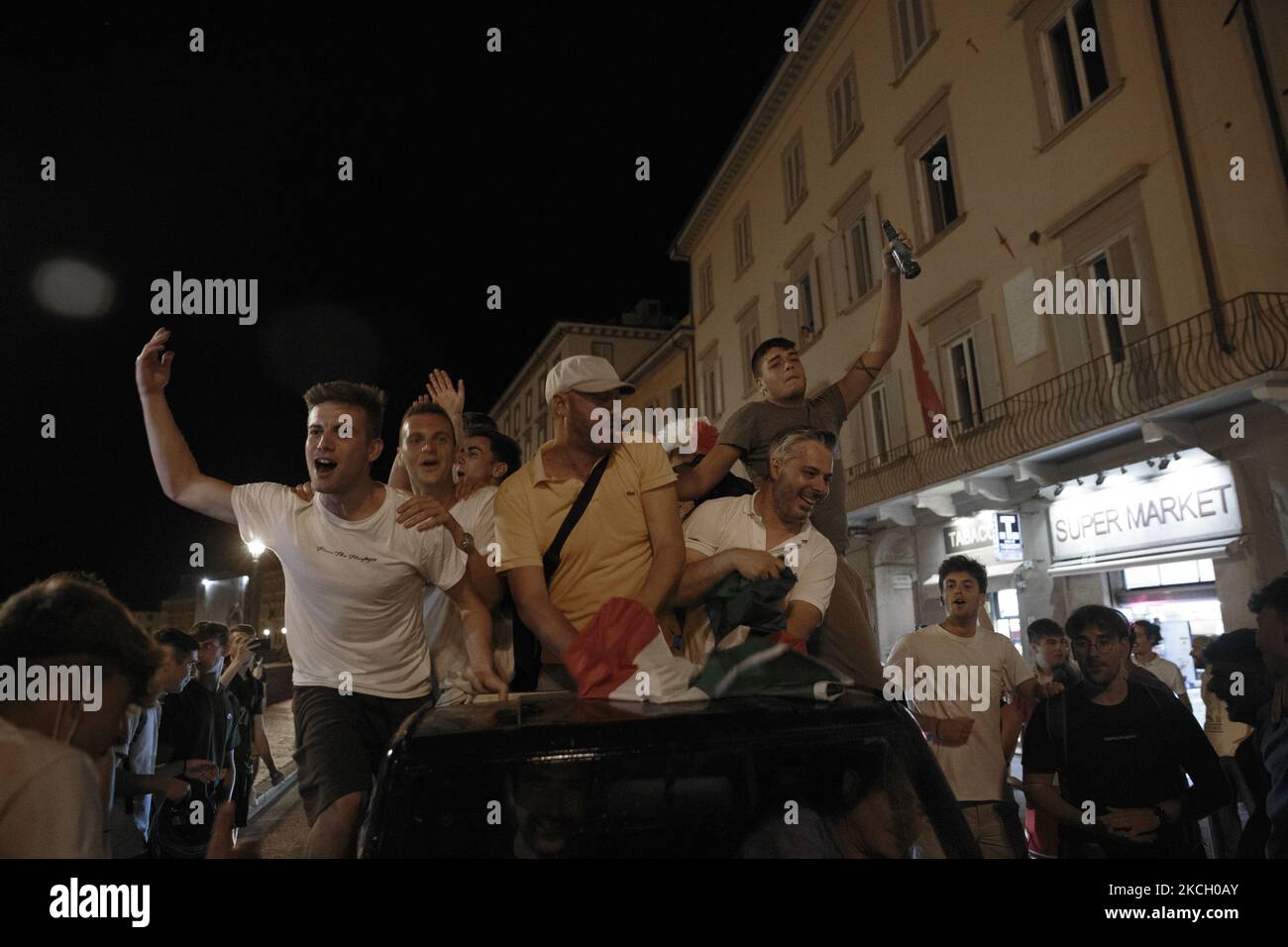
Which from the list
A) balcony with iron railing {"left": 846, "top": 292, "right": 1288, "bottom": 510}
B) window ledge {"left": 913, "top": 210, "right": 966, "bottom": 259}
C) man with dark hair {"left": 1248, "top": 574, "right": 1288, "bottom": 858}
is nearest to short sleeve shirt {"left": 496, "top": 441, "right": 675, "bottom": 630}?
man with dark hair {"left": 1248, "top": 574, "right": 1288, "bottom": 858}

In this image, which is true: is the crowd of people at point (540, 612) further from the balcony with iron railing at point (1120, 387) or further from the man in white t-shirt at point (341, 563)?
the balcony with iron railing at point (1120, 387)

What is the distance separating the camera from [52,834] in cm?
132

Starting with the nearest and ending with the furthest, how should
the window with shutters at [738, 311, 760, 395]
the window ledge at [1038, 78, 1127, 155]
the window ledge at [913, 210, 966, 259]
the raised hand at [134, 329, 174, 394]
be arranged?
the raised hand at [134, 329, 174, 394]
the window ledge at [1038, 78, 1127, 155]
the window ledge at [913, 210, 966, 259]
the window with shutters at [738, 311, 760, 395]

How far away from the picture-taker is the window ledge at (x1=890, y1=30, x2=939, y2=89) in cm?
1450

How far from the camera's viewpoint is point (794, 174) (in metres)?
19.9

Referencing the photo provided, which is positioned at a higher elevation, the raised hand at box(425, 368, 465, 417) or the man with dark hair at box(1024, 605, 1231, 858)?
the raised hand at box(425, 368, 465, 417)

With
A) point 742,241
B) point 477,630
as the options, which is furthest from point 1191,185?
point 742,241

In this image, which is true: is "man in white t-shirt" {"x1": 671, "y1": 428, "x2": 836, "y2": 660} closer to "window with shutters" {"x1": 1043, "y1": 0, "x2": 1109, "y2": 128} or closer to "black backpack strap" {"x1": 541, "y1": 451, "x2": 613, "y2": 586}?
"black backpack strap" {"x1": 541, "y1": 451, "x2": 613, "y2": 586}

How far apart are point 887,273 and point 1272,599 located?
8.17 ft

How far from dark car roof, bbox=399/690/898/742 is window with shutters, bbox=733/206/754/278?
854 inches

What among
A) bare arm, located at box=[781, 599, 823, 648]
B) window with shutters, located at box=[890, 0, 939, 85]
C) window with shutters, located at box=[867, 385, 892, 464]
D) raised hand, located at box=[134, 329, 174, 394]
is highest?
window with shutters, located at box=[890, 0, 939, 85]

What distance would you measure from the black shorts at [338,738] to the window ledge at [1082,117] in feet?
40.4

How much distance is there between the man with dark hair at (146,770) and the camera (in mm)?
3943
